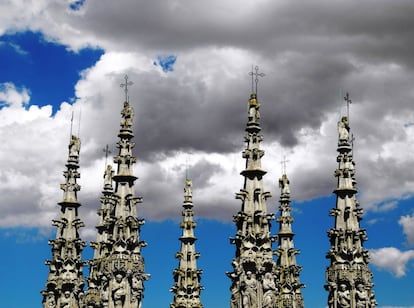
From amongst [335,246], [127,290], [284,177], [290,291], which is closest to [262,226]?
[335,246]

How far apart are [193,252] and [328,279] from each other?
24176 millimetres

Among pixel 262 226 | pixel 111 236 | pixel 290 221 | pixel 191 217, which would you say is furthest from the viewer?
pixel 191 217

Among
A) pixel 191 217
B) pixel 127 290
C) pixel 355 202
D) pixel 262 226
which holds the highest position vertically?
pixel 191 217

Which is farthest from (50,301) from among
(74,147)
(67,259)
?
(74,147)

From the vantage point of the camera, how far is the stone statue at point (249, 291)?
4775 cm

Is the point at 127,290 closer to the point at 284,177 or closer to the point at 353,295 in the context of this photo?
the point at 353,295

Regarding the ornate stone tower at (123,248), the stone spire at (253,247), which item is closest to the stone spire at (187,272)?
the ornate stone tower at (123,248)

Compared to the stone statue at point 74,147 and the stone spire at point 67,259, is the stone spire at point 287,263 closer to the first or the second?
the stone spire at point 67,259

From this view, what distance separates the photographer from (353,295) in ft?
172

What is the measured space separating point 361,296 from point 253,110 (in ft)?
53.0

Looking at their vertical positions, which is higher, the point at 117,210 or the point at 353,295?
the point at 117,210

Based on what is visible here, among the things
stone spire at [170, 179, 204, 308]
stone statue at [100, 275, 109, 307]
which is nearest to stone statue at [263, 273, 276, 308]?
stone statue at [100, 275, 109, 307]

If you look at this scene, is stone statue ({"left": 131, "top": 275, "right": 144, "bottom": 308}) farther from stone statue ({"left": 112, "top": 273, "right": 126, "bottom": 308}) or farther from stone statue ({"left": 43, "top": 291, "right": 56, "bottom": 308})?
stone statue ({"left": 43, "top": 291, "right": 56, "bottom": 308})

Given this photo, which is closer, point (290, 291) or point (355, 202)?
point (355, 202)
